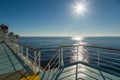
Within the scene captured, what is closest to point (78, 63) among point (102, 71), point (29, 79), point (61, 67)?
point (61, 67)

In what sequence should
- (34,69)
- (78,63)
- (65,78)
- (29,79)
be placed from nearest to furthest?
(29,79) → (65,78) → (34,69) → (78,63)

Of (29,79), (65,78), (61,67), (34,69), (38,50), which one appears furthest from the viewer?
(61,67)

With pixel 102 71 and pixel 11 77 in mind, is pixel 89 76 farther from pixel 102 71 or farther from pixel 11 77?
pixel 11 77

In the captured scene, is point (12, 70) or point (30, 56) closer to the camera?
point (12, 70)

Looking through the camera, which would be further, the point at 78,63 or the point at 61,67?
the point at 78,63

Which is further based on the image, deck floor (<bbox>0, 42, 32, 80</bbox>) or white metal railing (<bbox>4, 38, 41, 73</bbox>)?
white metal railing (<bbox>4, 38, 41, 73</bbox>)

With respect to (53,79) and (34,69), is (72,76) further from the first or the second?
(34,69)

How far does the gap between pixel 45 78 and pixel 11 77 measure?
0.99 m

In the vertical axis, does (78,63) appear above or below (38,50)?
below

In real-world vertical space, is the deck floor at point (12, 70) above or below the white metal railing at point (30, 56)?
below

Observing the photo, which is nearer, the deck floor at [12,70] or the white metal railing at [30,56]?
the deck floor at [12,70]

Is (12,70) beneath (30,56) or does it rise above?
beneath

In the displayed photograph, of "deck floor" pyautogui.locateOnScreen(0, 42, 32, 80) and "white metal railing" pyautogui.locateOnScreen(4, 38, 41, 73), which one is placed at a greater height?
"white metal railing" pyautogui.locateOnScreen(4, 38, 41, 73)

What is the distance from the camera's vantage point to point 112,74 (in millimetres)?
4164
